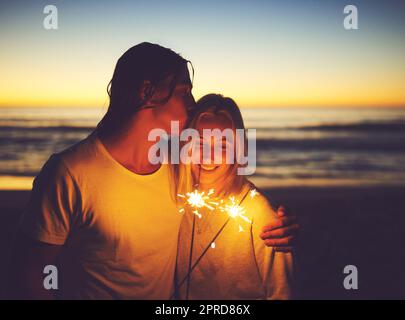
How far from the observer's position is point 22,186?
36.5 feet

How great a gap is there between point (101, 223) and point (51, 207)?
26cm

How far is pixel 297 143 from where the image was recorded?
58.9 ft

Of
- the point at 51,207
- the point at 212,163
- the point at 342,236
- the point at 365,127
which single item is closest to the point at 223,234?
the point at 212,163

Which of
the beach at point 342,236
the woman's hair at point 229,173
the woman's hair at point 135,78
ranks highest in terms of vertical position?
the woman's hair at point 135,78

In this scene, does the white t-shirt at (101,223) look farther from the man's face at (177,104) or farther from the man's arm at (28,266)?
the man's face at (177,104)

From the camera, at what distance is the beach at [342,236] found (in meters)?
5.83

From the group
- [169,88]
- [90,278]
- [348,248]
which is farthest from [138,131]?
[348,248]

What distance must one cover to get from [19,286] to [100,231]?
47cm

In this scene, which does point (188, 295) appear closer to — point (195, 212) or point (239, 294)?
point (239, 294)

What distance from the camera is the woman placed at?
275 centimetres

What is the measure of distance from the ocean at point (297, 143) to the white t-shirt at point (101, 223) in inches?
345

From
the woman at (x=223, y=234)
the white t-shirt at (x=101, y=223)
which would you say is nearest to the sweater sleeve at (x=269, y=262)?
the woman at (x=223, y=234)

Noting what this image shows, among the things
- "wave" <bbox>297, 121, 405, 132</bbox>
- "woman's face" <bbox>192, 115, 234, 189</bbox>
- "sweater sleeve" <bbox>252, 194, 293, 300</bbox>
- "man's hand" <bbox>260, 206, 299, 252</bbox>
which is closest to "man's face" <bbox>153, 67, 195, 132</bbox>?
"woman's face" <bbox>192, 115, 234, 189</bbox>

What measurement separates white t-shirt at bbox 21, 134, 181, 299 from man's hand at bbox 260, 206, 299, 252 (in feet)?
1.85
